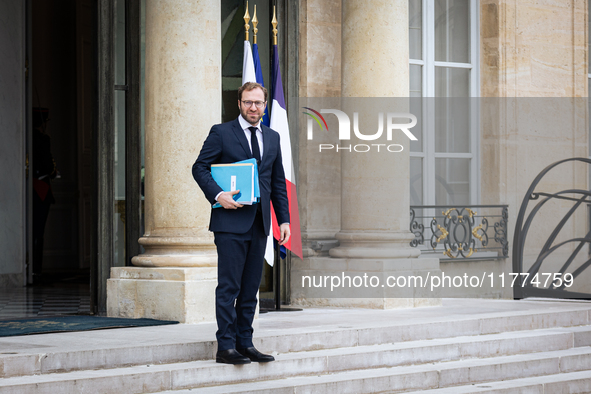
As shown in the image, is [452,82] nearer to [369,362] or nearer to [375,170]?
[375,170]

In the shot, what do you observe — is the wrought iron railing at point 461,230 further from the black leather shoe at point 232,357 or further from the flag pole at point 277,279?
the black leather shoe at point 232,357

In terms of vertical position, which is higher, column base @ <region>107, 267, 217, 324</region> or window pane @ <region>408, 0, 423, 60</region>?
window pane @ <region>408, 0, 423, 60</region>

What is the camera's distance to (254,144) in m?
5.57

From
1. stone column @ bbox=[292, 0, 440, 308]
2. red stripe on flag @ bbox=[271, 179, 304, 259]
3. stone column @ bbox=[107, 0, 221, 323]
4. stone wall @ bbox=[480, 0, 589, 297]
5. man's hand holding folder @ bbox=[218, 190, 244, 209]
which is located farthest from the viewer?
stone wall @ bbox=[480, 0, 589, 297]

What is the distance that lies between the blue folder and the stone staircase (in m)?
1.06

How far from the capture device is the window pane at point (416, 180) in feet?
35.0

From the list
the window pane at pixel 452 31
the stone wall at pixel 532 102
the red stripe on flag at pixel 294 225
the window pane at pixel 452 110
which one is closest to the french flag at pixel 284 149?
the red stripe on flag at pixel 294 225

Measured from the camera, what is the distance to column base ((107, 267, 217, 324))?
23.0 ft

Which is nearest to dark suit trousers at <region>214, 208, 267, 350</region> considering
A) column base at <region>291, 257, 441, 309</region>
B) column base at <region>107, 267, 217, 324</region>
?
column base at <region>107, 267, 217, 324</region>

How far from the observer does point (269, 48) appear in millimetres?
8836

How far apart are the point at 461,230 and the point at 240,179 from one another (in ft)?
20.0

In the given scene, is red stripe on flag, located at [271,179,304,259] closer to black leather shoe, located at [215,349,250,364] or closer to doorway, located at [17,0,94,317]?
black leather shoe, located at [215,349,250,364]

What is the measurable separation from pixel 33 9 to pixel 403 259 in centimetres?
795

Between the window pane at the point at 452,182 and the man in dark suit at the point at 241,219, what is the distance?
558 cm
